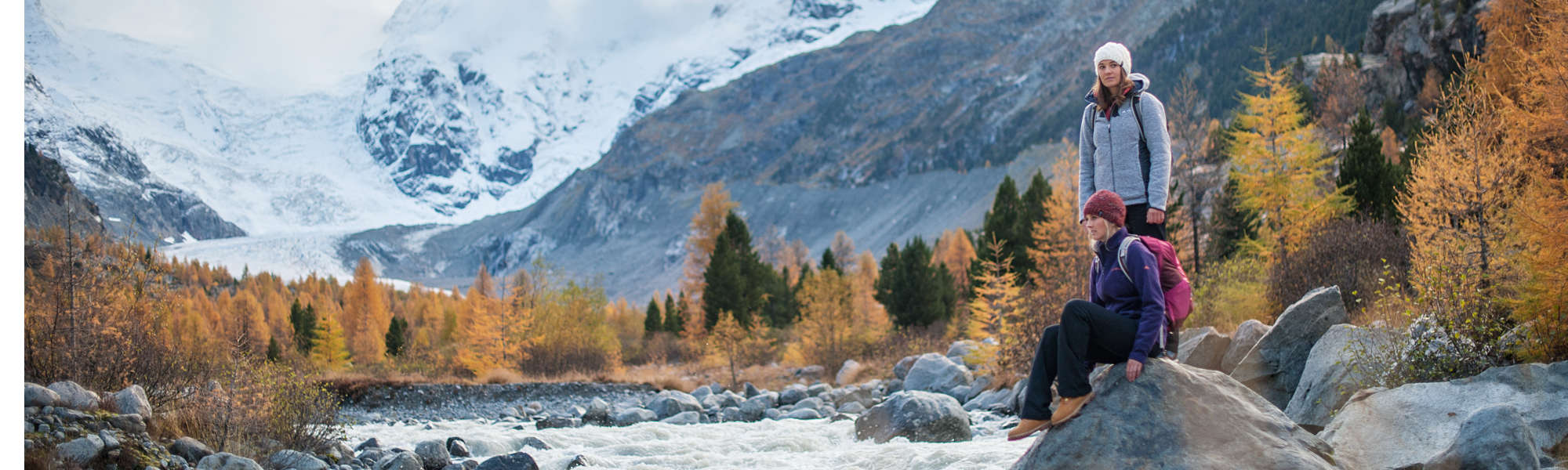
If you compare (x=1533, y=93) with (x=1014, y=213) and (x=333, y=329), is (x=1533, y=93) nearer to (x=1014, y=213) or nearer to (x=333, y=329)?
(x=1014, y=213)

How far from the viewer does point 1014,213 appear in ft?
120

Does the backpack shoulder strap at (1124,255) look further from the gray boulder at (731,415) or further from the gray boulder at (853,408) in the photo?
the gray boulder at (731,415)

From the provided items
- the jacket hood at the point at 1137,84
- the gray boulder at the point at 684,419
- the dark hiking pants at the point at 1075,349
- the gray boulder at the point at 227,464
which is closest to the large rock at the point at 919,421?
the gray boulder at the point at 684,419

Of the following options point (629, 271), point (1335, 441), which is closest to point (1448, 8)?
point (1335, 441)

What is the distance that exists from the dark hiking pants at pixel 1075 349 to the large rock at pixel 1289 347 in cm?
533

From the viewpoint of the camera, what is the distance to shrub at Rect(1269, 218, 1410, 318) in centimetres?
1391

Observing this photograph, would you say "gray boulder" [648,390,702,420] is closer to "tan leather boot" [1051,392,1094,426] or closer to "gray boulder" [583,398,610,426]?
"gray boulder" [583,398,610,426]

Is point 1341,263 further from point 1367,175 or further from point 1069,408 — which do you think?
point 1069,408

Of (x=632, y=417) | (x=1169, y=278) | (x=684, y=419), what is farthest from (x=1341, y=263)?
(x=632, y=417)

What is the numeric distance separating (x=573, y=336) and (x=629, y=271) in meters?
147

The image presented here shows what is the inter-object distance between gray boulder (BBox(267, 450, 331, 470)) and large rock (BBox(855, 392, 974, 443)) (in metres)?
7.25

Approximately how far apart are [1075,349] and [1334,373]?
4846mm

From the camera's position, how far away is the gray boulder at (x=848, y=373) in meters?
28.2

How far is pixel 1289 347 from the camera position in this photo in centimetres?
1003
